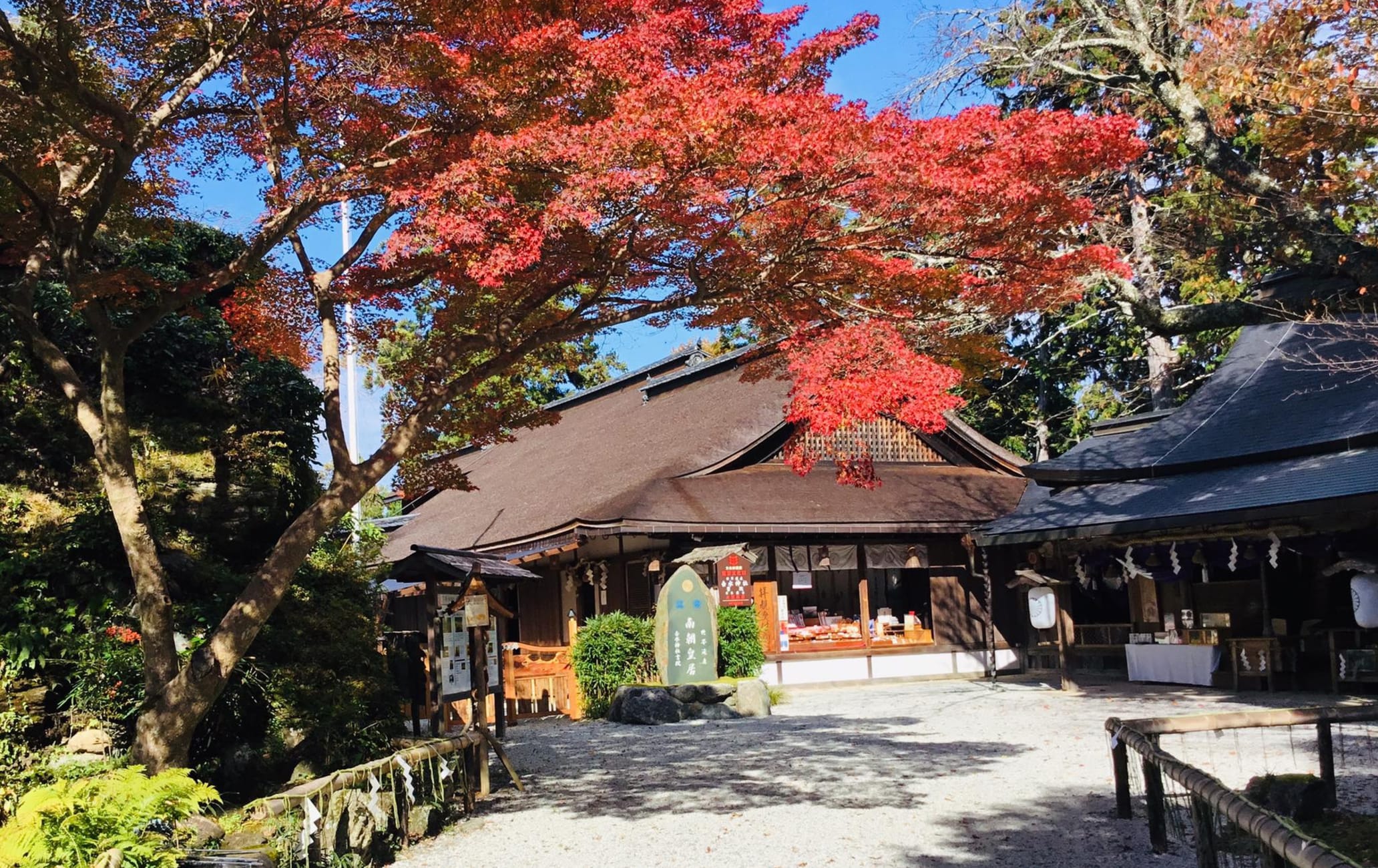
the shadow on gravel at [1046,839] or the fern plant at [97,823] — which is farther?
the shadow on gravel at [1046,839]

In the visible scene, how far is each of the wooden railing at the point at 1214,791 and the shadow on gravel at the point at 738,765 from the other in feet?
6.19

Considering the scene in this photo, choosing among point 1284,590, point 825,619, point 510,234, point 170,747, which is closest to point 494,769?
point 170,747

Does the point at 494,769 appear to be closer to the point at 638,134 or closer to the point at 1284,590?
the point at 638,134

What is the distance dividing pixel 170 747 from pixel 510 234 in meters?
4.13

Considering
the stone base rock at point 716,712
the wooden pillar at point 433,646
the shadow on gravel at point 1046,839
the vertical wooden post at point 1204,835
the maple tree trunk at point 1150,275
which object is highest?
the maple tree trunk at point 1150,275

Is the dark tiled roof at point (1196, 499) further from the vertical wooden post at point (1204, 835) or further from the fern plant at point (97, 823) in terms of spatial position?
the fern plant at point (97, 823)

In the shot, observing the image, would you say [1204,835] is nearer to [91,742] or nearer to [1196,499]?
[91,742]

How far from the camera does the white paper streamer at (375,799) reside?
23.8 feet

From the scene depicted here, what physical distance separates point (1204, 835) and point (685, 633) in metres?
9.96

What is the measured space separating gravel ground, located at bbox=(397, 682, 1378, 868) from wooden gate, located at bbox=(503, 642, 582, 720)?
1828mm

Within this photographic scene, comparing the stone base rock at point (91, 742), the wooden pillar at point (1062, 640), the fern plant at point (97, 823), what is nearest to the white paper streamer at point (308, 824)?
the fern plant at point (97, 823)

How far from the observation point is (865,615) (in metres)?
19.4

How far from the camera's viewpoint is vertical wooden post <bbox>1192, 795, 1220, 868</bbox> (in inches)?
215

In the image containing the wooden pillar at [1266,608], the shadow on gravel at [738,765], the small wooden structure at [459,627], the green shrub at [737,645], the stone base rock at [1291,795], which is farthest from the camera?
the green shrub at [737,645]
